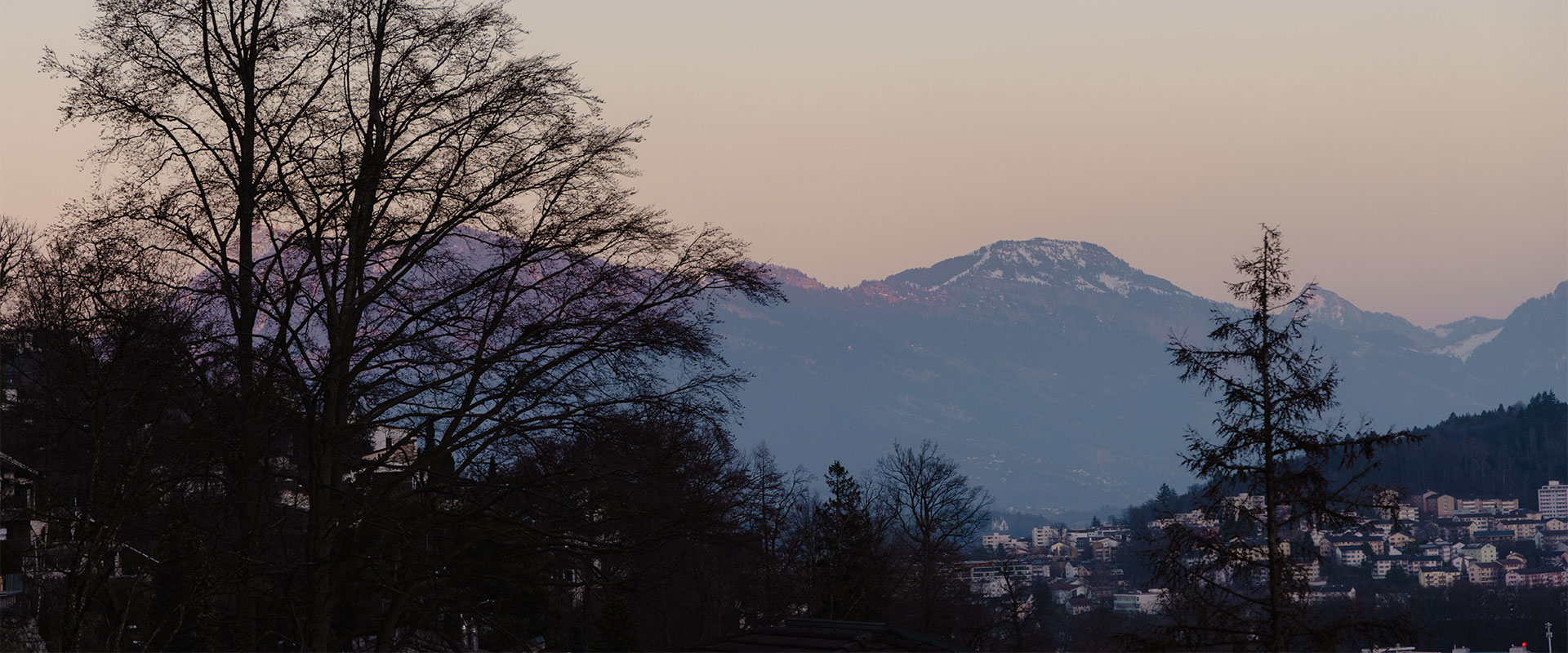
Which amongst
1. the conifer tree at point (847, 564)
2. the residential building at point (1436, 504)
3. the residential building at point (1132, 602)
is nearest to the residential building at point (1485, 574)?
the residential building at point (1132, 602)

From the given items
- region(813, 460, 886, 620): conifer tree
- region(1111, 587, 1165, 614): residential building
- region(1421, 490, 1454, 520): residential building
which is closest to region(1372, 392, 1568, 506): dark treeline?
region(1421, 490, 1454, 520): residential building

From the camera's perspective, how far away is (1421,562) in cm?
12075

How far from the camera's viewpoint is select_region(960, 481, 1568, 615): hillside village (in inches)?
3839

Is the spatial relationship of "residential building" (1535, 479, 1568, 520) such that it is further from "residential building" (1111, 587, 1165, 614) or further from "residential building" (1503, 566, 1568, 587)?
"residential building" (1111, 587, 1165, 614)

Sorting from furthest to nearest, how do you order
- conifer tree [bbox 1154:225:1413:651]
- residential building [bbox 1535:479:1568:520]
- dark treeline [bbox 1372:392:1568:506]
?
1. dark treeline [bbox 1372:392:1568:506]
2. residential building [bbox 1535:479:1568:520]
3. conifer tree [bbox 1154:225:1413:651]

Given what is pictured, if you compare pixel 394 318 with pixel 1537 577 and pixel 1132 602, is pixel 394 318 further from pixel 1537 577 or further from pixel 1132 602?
pixel 1537 577

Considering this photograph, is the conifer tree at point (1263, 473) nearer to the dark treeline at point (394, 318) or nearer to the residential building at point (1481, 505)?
the dark treeline at point (394, 318)

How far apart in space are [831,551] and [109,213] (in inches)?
1352

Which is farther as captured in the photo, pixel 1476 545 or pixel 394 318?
pixel 1476 545

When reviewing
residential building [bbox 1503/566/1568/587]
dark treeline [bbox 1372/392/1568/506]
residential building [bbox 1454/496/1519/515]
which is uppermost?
dark treeline [bbox 1372/392/1568/506]

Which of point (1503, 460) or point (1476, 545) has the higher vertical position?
point (1503, 460)

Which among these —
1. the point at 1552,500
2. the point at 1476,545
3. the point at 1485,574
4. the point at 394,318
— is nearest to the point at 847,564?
the point at 394,318

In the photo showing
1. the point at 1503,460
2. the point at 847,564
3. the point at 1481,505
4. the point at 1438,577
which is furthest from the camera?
the point at 1503,460

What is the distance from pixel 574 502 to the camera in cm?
1662
